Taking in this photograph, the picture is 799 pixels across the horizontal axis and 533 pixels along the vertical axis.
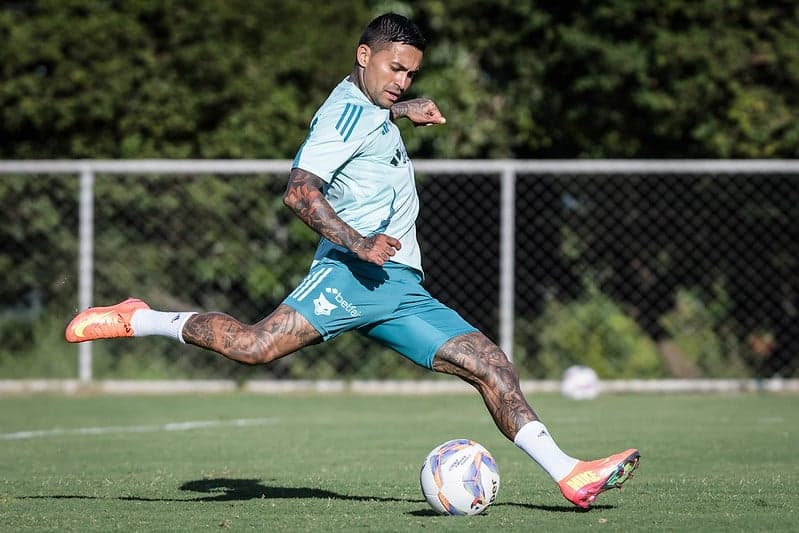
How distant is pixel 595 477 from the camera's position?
519 cm

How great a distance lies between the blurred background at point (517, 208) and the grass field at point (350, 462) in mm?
1197

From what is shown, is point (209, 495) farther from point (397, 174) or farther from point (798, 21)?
point (798, 21)

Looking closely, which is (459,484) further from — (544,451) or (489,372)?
(489,372)

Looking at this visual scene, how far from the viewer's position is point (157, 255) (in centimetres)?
1311

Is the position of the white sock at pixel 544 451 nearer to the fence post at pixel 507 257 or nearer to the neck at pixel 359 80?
the neck at pixel 359 80

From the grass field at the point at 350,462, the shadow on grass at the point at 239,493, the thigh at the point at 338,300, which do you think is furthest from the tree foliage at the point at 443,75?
the thigh at the point at 338,300

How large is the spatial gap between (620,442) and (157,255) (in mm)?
6505

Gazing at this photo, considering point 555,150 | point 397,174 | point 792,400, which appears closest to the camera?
point 397,174

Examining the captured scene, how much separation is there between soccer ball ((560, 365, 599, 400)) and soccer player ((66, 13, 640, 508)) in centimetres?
631

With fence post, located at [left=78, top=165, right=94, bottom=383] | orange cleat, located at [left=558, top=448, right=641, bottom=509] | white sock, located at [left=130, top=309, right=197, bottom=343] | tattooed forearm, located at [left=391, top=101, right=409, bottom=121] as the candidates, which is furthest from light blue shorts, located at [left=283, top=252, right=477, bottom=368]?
Result: fence post, located at [left=78, top=165, right=94, bottom=383]

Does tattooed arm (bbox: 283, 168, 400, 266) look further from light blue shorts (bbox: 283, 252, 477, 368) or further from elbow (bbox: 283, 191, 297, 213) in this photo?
light blue shorts (bbox: 283, 252, 477, 368)

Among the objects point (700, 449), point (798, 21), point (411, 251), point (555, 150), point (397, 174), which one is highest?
point (798, 21)

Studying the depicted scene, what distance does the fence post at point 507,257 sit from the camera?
12500 millimetres

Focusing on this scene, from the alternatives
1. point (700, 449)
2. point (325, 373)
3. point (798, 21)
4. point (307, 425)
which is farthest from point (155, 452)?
point (798, 21)
